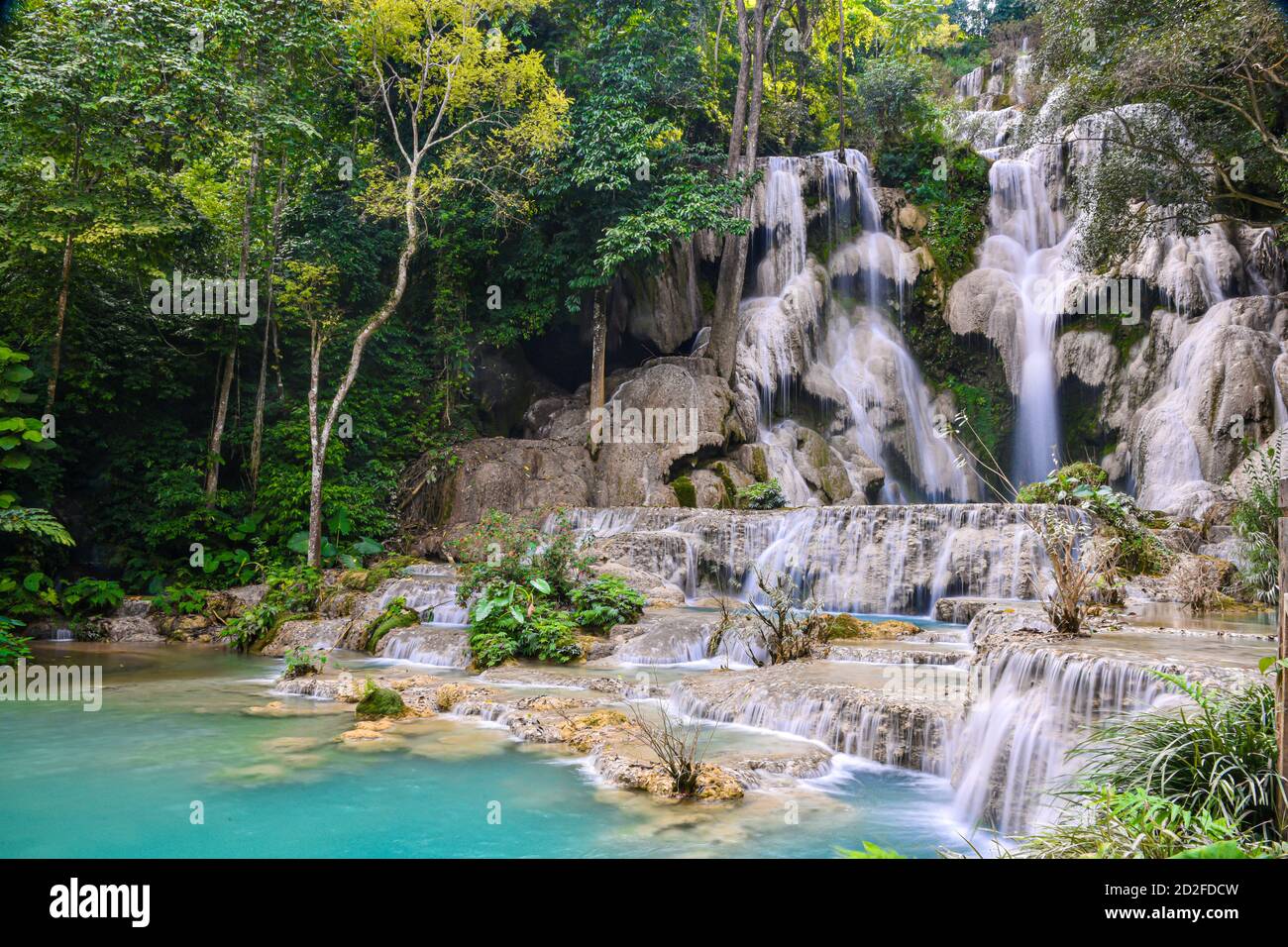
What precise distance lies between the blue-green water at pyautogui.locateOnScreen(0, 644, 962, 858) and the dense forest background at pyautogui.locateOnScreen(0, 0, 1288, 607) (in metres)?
4.88

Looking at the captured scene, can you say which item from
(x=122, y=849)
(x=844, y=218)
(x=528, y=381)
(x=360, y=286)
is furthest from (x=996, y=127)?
(x=122, y=849)

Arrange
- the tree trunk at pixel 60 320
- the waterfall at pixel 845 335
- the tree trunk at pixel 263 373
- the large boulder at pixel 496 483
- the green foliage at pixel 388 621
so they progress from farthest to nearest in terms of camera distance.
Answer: the waterfall at pixel 845 335
the large boulder at pixel 496 483
the tree trunk at pixel 263 373
the tree trunk at pixel 60 320
the green foliage at pixel 388 621

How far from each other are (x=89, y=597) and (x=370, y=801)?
983 cm

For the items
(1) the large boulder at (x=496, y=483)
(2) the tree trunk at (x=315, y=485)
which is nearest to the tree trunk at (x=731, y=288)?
(1) the large boulder at (x=496, y=483)

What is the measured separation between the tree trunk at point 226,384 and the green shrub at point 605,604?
762cm

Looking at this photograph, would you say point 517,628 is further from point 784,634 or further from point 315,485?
point 315,485

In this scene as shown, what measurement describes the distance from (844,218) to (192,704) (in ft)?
64.0

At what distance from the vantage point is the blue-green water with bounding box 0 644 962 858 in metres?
4.79

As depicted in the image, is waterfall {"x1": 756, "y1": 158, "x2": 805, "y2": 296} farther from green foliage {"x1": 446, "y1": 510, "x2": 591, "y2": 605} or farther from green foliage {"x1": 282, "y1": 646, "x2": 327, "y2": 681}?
green foliage {"x1": 282, "y1": 646, "x2": 327, "y2": 681}

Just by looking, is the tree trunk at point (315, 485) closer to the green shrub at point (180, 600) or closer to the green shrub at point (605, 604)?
the green shrub at point (180, 600)

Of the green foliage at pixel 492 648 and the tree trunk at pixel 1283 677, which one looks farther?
the green foliage at pixel 492 648

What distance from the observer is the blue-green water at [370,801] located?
4.79 metres

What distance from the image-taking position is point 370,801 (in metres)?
5.49
